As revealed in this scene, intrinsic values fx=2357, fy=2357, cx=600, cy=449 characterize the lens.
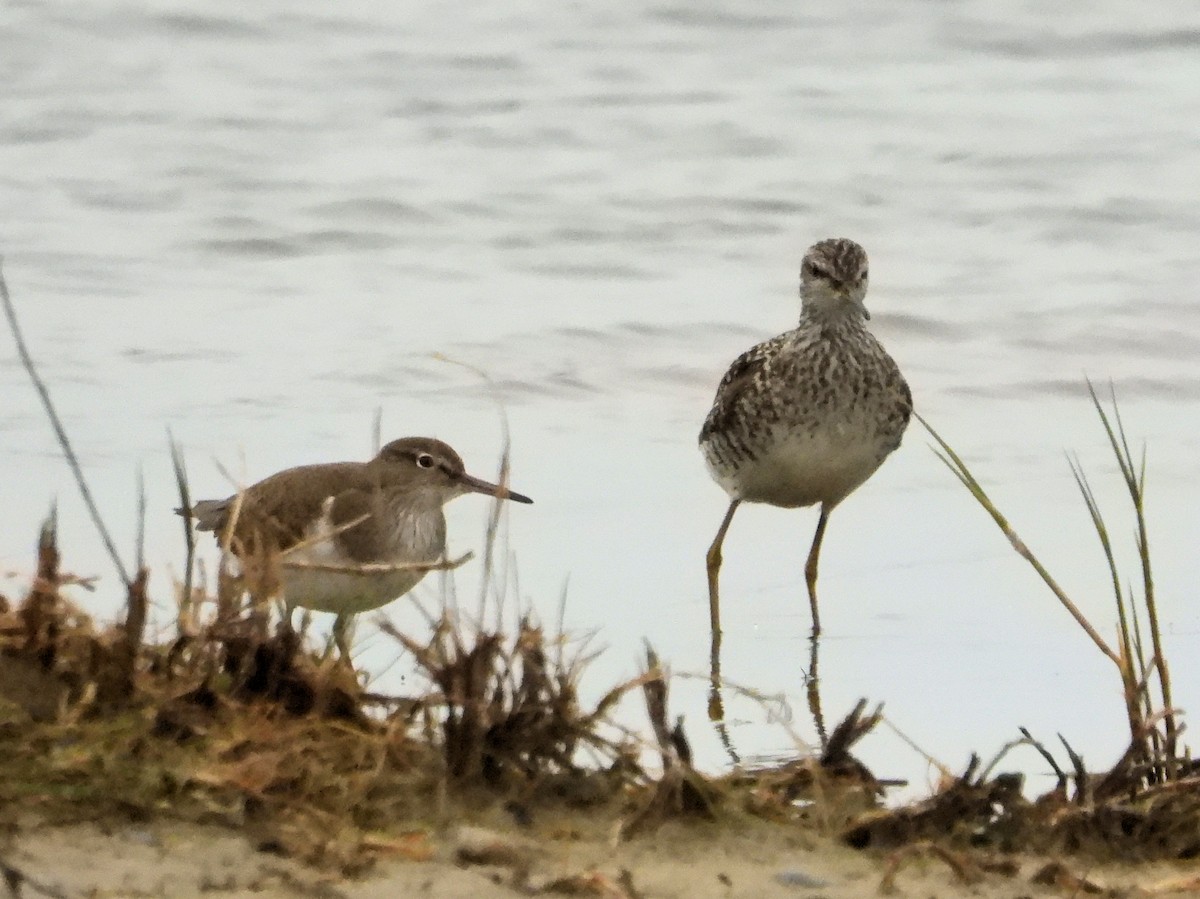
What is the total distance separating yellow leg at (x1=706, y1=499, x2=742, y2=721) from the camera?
19.9ft

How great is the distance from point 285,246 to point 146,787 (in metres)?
7.45

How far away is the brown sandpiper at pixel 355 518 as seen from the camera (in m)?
5.78

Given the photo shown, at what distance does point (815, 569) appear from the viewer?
7.36 m

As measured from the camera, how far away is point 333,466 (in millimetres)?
6594

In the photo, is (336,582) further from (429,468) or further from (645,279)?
(645,279)

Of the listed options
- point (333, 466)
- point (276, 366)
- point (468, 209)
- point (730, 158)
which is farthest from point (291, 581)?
point (730, 158)

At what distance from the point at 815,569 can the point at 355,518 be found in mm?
1727

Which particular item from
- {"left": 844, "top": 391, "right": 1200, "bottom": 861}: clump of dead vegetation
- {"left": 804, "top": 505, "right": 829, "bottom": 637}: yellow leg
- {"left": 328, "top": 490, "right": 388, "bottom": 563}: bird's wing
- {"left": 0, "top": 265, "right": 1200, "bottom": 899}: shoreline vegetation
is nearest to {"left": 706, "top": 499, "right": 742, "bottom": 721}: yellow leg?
{"left": 804, "top": 505, "right": 829, "bottom": 637}: yellow leg

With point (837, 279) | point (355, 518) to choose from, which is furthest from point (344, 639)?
point (837, 279)

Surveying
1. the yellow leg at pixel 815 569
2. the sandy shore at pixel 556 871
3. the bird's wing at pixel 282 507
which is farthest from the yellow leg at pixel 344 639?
the yellow leg at pixel 815 569

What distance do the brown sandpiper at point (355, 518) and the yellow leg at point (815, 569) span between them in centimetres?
107

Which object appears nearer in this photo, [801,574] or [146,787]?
[146,787]

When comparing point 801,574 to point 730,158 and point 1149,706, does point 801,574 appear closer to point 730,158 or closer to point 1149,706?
point 1149,706

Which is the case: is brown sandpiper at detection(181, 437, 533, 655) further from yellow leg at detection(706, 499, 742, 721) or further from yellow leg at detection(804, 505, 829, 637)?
yellow leg at detection(804, 505, 829, 637)
